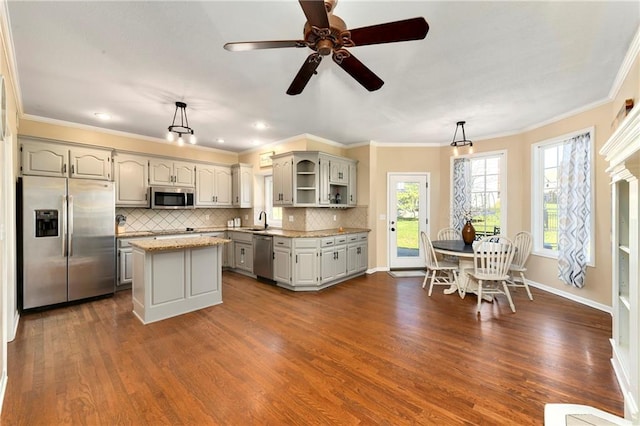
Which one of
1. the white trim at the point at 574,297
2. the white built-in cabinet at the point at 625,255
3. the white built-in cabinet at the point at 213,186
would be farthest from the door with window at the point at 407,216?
the white built-in cabinet at the point at 625,255

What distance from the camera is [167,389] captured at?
200 cm

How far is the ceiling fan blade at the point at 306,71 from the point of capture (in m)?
1.89

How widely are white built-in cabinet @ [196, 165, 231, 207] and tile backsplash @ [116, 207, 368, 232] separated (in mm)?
329

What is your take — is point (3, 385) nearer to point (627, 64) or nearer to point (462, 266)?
point (462, 266)

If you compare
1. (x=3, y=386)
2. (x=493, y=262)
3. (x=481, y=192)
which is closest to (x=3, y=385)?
(x=3, y=386)

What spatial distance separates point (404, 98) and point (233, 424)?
3568mm

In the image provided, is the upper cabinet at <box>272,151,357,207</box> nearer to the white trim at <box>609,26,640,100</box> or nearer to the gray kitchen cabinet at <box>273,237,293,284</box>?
the gray kitchen cabinet at <box>273,237,293,284</box>

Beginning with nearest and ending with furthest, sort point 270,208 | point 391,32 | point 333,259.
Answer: point 391,32, point 333,259, point 270,208

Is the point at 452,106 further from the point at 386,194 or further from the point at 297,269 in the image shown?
the point at 297,269

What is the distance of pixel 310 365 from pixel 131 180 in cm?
427

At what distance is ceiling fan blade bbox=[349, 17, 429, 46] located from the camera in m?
1.55

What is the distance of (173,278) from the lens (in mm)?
3375

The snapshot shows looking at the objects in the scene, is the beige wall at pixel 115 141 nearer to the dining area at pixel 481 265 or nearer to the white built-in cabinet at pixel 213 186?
the white built-in cabinet at pixel 213 186

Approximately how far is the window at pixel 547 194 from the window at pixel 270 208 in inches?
182
